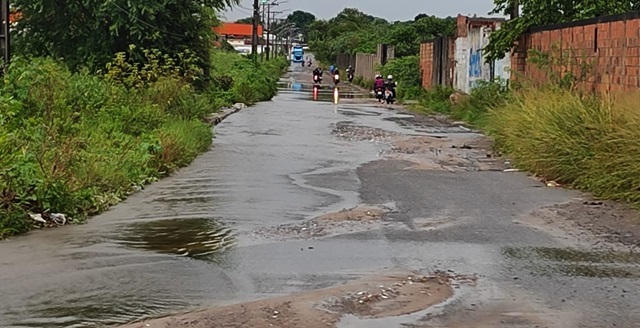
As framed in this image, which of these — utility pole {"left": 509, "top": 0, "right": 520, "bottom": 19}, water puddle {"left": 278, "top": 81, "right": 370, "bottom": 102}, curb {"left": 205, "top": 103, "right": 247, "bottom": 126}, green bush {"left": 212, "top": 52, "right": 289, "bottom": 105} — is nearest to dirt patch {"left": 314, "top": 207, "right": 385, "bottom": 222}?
curb {"left": 205, "top": 103, "right": 247, "bottom": 126}

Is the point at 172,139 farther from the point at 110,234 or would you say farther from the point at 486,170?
the point at 110,234

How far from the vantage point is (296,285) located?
739 centimetres

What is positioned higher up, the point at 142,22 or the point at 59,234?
the point at 142,22

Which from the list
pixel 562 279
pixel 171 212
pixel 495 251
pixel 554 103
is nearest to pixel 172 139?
pixel 171 212

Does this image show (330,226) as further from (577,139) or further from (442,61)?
(442,61)

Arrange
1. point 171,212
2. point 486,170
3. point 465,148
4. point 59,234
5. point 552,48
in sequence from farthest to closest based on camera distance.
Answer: point 552,48, point 465,148, point 486,170, point 171,212, point 59,234

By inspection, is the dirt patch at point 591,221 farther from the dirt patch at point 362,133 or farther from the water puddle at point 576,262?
the dirt patch at point 362,133

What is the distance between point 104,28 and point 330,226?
67.3 ft

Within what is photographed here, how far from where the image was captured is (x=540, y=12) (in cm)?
2488

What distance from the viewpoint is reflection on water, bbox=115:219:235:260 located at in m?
8.78

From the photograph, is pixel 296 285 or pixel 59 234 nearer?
pixel 296 285

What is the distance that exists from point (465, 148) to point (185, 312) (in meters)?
13.8

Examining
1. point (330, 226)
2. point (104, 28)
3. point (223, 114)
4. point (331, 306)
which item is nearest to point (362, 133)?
point (223, 114)

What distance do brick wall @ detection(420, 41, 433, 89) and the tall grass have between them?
91.7 ft
